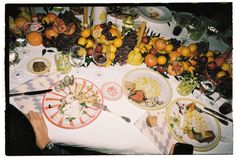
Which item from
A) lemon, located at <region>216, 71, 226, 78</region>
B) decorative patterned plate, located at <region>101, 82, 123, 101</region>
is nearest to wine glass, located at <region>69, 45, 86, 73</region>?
decorative patterned plate, located at <region>101, 82, 123, 101</region>

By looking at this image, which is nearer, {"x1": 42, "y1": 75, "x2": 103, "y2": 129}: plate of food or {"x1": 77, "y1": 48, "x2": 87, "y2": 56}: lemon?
{"x1": 42, "y1": 75, "x2": 103, "y2": 129}: plate of food

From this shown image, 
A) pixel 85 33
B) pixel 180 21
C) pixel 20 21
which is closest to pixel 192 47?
pixel 180 21

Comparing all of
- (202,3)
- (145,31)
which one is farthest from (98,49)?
(202,3)

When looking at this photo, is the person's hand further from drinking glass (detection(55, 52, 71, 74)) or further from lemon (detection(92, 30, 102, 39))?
lemon (detection(92, 30, 102, 39))

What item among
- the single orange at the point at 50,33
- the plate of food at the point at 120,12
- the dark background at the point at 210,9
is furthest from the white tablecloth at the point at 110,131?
the dark background at the point at 210,9

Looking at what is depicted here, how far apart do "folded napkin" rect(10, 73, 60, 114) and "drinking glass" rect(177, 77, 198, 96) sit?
2.45 ft

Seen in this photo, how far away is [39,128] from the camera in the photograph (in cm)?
179

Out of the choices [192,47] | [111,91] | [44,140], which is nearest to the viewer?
[44,140]

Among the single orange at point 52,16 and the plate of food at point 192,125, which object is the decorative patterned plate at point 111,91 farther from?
the single orange at point 52,16

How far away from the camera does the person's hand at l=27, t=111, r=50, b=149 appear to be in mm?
1765

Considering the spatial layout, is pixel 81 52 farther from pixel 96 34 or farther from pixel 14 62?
pixel 14 62

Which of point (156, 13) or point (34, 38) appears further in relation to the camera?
point (156, 13)

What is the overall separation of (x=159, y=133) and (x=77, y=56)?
2.21 ft

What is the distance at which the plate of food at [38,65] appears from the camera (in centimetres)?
190
